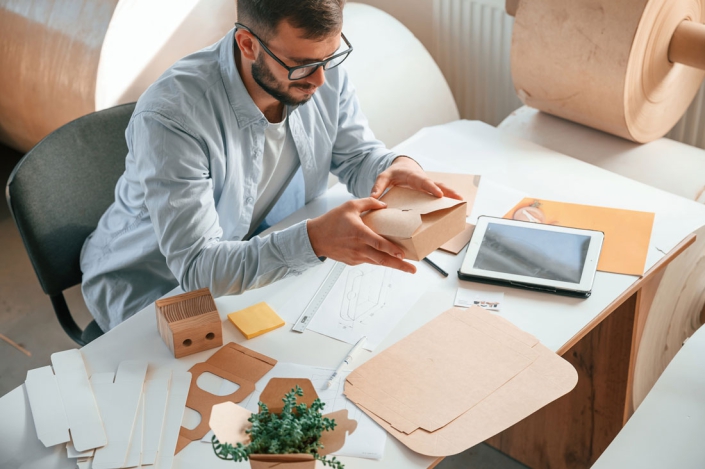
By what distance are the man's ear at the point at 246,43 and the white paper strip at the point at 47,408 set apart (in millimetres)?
716

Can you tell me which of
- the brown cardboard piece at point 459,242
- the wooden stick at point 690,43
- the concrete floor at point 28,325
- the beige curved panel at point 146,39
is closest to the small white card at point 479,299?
the brown cardboard piece at point 459,242

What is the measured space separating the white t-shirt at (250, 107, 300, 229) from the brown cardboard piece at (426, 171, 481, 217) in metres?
0.35

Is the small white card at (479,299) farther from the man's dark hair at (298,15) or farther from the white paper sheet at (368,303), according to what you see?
the man's dark hair at (298,15)

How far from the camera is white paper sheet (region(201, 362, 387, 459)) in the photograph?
1.19 metres

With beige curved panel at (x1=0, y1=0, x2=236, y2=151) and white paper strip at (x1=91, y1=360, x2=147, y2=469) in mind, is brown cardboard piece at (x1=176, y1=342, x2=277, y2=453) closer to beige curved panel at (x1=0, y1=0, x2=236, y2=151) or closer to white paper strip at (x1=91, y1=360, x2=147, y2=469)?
white paper strip at (x1=91, y1=360, x2=147, y2=469)

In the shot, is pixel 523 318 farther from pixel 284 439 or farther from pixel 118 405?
pixel 118 405

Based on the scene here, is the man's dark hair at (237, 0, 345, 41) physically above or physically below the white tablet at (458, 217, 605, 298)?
above

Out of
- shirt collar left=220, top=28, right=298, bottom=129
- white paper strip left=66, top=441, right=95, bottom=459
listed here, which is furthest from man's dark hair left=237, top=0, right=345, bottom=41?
white paper strip left=66, top=441, right=95, bottom=459

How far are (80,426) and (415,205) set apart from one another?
0.71 meters

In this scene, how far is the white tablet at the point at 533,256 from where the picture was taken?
1.49 metres

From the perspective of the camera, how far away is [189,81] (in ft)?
5.06

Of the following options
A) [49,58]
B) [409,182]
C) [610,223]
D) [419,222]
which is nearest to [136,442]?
[419,222]

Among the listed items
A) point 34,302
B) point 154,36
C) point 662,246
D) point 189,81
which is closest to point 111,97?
point 154,36

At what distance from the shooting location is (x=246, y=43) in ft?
4.89
